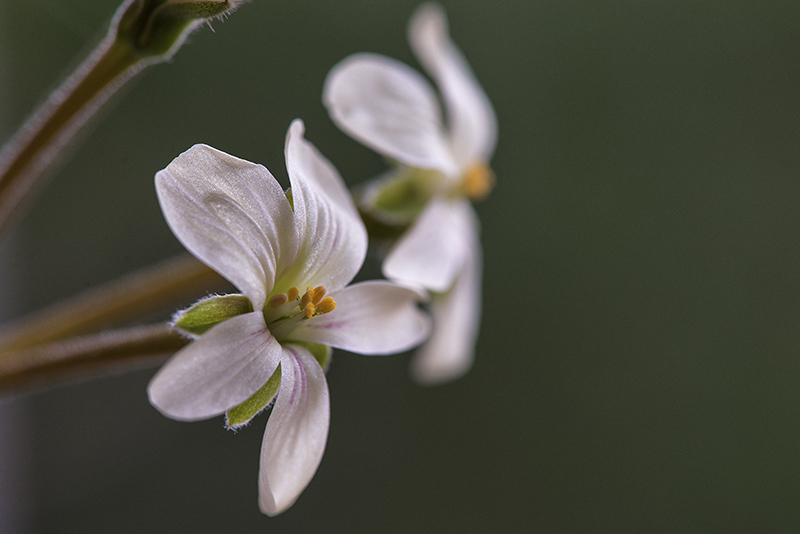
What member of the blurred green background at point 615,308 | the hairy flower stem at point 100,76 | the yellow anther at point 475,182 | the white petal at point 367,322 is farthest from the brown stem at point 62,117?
the blurred green background at point 615,308

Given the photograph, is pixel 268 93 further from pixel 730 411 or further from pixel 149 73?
pixel 730 411

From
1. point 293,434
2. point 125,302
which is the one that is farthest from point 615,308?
point 293,434

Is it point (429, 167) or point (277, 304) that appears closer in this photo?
point (277, 304)

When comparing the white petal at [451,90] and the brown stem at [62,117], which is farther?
the white petal at [451,90]

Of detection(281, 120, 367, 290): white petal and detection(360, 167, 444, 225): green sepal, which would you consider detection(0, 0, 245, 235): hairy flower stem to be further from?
detection(360, 167, 444, 225): green sepal

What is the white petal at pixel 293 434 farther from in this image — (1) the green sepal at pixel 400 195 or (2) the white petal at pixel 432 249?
(1) the green sepal at pixel 400 195

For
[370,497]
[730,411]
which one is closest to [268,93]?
[370,497]

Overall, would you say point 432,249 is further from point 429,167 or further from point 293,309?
point 293,309
